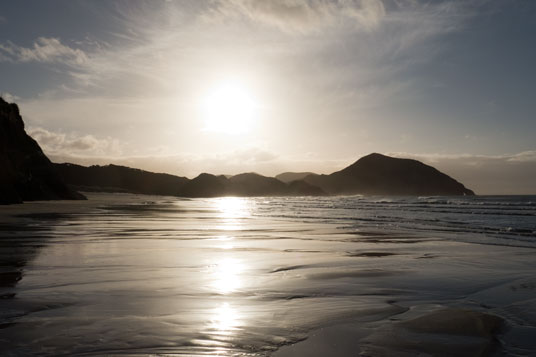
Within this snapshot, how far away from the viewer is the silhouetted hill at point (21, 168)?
128ft

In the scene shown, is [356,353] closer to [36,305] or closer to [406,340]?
[406,340]

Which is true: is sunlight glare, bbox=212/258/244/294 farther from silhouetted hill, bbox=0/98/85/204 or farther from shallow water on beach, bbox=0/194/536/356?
silhouetted hill, bbox=0/98/85/204

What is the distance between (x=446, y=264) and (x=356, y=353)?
6.93 m

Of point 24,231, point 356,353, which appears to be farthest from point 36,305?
point 24,231

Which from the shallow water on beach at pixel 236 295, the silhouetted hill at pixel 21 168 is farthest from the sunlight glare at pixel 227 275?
the silhouetted hill at pixel 21 168

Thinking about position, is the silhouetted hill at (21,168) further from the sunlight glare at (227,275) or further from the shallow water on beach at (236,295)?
the sunlight glare at (227,275)

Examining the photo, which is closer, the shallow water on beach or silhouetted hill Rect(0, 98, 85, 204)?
the shallow water on beach

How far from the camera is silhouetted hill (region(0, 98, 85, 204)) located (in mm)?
38884

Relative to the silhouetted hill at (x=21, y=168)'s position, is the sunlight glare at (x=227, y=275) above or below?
below

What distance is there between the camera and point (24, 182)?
46719 mm

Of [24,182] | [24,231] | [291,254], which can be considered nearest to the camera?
[291,254]

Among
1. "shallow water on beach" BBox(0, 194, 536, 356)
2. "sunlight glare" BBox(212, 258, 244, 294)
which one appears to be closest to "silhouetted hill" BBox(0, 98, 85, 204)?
"shallow water on beach" BBox(0, 194, 536, 356)

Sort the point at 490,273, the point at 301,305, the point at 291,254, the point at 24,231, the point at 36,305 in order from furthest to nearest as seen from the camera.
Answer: the point at 24,231, the point at 291,254, the point at 490,273, the point at 301,305, the point at 36,305

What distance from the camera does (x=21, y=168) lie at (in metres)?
47.4
